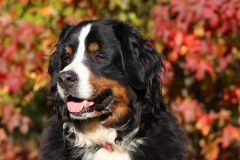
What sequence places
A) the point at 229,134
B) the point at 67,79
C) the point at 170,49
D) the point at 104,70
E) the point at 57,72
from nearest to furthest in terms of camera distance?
the point at 67,79, the point at 104,70, the point at 57,72, the point at 170,49, the point at 229,134

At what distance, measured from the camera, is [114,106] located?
480 centimetres

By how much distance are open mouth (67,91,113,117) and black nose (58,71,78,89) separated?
19 centimetres

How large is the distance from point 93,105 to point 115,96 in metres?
0.20

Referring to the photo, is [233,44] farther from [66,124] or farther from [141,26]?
[66,124]

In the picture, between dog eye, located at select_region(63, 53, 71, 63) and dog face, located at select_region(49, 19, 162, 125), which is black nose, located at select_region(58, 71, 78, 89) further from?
dog eye, located at select_region(63, 53, 71, 63)

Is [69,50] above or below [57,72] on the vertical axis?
above

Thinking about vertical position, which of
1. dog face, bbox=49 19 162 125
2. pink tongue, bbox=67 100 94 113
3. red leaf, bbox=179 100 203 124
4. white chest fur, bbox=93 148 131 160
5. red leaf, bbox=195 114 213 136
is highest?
dog face, bbox=49 19 162 125

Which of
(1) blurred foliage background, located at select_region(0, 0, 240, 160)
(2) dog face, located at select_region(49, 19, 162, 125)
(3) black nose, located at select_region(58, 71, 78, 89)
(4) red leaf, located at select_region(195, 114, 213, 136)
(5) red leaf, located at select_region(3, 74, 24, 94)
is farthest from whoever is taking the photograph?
(4) red leaf, located at select_region(195, 114, 213, 136)

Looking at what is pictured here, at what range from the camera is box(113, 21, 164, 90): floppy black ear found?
4.80m

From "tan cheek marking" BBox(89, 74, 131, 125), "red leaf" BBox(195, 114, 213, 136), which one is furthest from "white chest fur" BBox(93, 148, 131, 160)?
"red leaf" BBox(195, 114, 213, 136)

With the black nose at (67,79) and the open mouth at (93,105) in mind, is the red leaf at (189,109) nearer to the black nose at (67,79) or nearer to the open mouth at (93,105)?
the open mouth at (93,105)

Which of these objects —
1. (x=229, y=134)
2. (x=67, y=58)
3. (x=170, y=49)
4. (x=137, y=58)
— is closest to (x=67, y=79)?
(x=67, y=58)

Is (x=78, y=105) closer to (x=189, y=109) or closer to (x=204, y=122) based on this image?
(x=189, y=109)

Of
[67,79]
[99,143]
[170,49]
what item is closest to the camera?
[67,79]
